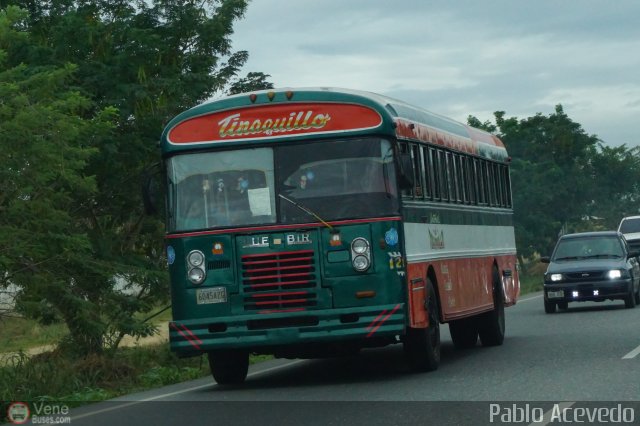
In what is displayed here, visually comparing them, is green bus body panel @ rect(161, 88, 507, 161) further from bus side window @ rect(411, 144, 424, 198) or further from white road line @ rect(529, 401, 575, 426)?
white road line @ rect(529, 401, 575, 426)

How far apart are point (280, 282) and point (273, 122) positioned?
5.75 feet

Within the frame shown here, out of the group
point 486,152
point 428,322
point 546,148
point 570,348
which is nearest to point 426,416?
point 428,322

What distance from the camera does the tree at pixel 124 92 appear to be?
20938 millimetres

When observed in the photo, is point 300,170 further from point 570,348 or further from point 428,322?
point 570,348

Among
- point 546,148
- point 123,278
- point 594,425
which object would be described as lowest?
point 594,425

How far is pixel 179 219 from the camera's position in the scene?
1484 cm

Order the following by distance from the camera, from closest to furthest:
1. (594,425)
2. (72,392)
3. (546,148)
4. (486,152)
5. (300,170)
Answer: (594,425) < (300,170) < (72,392) < (486,152) < (546,148)

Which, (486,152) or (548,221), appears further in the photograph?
(548,221)

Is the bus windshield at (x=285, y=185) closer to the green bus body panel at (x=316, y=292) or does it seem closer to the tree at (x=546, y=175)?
the green bus body panel at (x=316, y=292)

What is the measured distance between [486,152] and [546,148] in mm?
42119

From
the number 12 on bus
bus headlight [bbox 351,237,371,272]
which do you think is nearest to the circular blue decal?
the number 12 on bus

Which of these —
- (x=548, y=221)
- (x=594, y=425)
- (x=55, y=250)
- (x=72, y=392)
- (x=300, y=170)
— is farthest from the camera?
(x=548, y=221)

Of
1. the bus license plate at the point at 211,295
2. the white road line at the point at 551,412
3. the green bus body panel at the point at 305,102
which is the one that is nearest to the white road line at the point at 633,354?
the green bus body panel at the point at 305,102

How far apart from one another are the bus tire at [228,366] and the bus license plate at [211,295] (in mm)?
999
